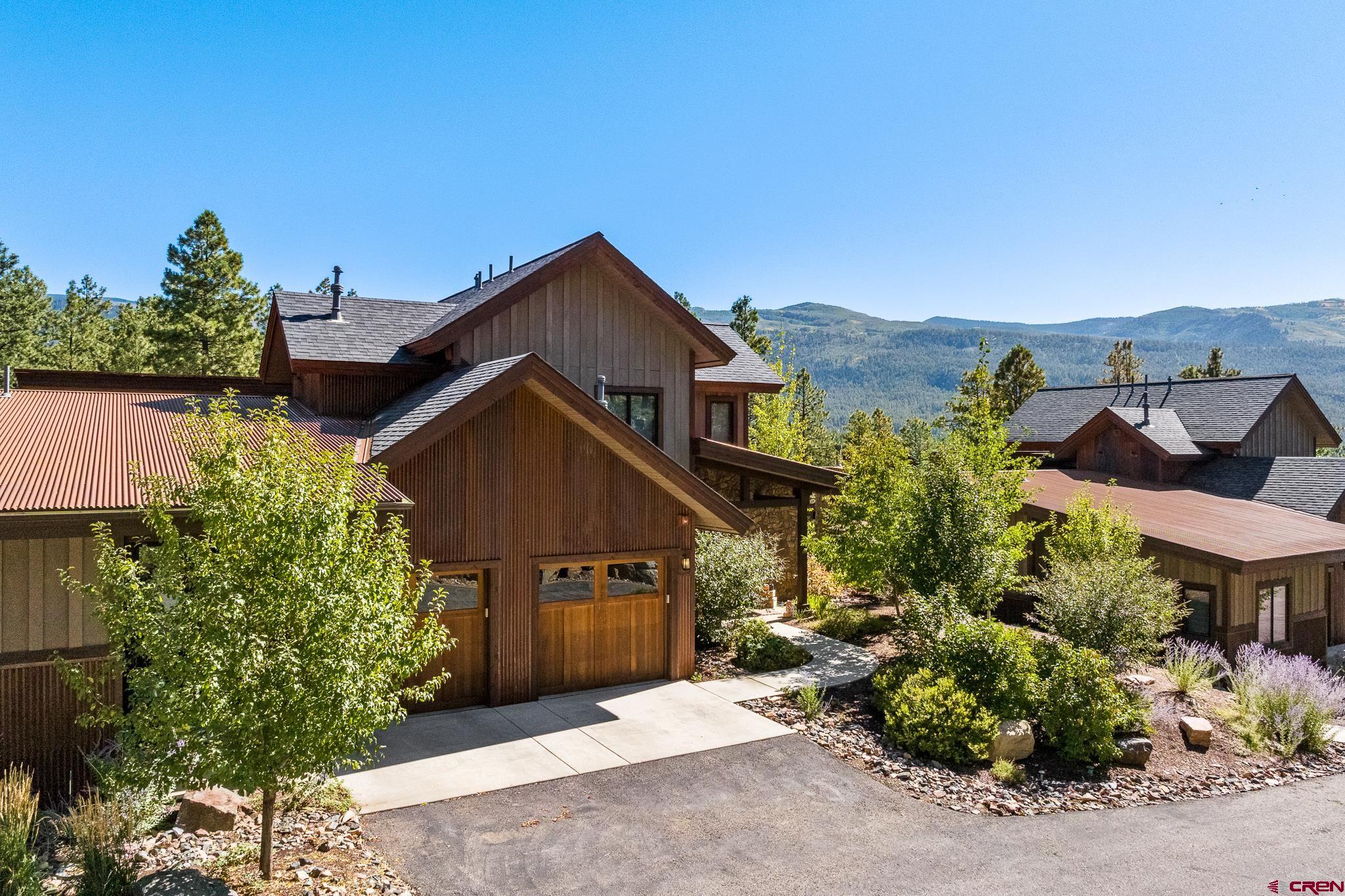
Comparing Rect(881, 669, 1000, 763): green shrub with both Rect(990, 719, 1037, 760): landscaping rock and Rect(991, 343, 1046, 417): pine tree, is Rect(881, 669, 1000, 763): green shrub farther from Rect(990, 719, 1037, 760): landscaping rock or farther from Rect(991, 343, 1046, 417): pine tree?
Rect(991, 343, 1046, 417): pine tree

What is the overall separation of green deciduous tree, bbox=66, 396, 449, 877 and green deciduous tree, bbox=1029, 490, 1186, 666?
11.5m

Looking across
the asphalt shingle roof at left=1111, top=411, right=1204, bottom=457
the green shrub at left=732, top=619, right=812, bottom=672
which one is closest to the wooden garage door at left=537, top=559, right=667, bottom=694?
the green shrub at left=732, top=619, right=812, bottom=672

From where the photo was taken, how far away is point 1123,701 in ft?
36.8

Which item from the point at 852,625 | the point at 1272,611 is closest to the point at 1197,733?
the point at 852,625

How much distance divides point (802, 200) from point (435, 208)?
14.1 metres

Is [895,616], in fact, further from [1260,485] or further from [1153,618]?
[1260,485]

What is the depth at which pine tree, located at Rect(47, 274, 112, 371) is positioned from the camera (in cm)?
3297

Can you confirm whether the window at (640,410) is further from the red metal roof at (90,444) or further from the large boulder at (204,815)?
the large boulder at (204,815)

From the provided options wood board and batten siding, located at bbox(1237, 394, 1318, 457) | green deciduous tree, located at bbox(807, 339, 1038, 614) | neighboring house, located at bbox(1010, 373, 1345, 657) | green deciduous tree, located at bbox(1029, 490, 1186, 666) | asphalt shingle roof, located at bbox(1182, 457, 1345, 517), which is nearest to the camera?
green deciduous tree, located at bbox(1029, 490, 1186, 666)

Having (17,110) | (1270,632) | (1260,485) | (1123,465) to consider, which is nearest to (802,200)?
(1123,465)

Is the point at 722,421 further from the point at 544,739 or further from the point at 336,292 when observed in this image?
the point at 544,739

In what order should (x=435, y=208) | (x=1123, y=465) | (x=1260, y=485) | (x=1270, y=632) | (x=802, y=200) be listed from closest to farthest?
(x=1270, y=632)
(x=1260, y=485)
(x=1123, y=465)
(x=435, y=208)
(x=802, y=200)

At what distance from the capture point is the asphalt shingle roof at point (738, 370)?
2109 centimetres

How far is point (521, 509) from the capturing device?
39.1 ft
